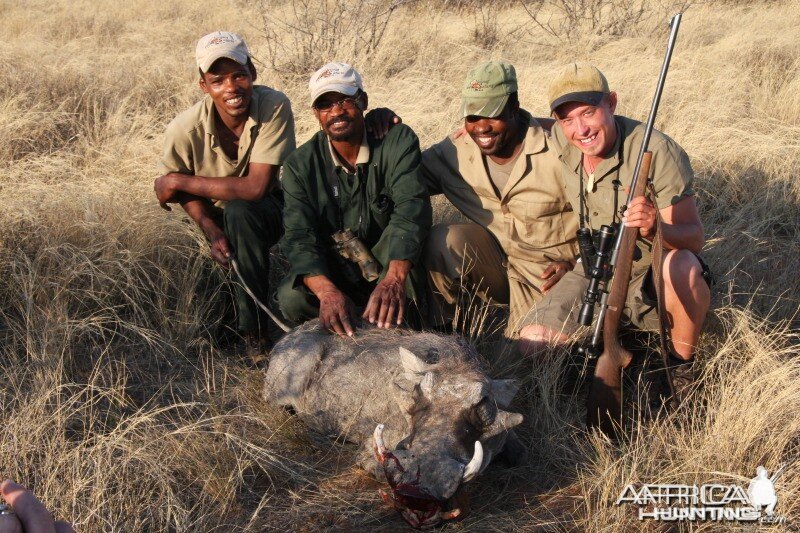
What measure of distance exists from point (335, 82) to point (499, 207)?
4.13 feet

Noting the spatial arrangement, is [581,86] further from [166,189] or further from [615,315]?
[166,189]

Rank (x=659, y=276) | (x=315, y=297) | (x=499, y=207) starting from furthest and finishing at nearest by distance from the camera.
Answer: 1. (x=499, y=207)
2. (x=315, y=297)
3. (x=659, y=276)

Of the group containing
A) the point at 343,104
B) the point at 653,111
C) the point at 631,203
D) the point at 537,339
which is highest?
the point at 343,104

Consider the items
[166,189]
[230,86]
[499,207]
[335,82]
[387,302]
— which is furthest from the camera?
[166,189]

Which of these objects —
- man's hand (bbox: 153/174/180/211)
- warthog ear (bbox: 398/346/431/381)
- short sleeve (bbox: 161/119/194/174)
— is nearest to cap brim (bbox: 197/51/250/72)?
short sleeve (bbox: 161/119/194/174)

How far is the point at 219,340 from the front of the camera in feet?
16.9

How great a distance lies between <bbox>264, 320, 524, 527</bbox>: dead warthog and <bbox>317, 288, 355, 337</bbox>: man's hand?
0.05 meters

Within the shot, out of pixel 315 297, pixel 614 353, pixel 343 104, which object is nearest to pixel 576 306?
pixel 614 353

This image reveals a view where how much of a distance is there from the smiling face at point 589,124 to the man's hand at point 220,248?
2180 mm

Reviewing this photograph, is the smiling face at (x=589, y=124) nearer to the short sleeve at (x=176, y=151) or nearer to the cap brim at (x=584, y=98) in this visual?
the cap brim at (x=584, y=98)

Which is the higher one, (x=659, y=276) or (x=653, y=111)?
(x=653, y=111)

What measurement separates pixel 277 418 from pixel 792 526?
2.40 m

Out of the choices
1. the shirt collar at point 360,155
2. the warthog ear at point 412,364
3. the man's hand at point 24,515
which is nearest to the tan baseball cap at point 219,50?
the shirt collar at point 360,155

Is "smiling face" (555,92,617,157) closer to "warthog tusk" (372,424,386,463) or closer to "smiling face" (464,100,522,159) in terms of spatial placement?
"smiling face" (464,100,522,159)
